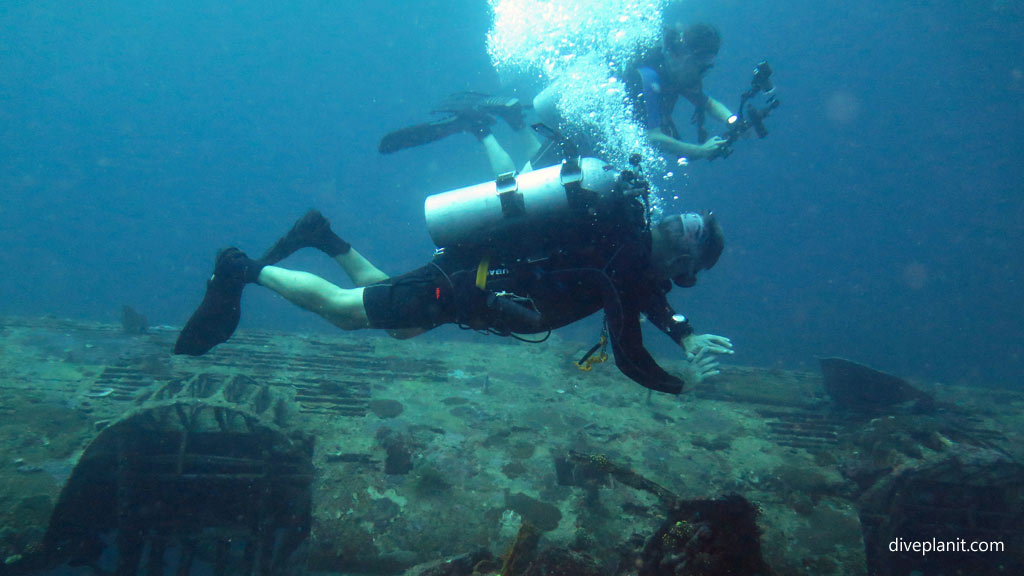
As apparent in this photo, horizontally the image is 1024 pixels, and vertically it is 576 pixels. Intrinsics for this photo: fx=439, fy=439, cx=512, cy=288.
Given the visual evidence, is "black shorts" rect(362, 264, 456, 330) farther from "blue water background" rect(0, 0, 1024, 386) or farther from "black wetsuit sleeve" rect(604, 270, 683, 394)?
"blue water background" rect(0, 0, 1024, 386)

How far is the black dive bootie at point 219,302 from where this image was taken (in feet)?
13.7

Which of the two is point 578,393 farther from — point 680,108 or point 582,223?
point 680,108

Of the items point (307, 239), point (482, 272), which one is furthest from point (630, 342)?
point (307, 239)

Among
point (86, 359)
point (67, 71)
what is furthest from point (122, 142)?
point (86, 359)

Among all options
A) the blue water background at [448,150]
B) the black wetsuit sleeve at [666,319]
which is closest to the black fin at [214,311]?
the black wetsuit sleeve at [666,319]

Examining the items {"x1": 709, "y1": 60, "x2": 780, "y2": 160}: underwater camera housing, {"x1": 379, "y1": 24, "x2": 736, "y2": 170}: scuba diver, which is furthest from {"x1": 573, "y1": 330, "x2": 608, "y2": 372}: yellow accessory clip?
{"x1": 709, "y1": 60, "x2": 780, "y2": 160}: underwater camera housing

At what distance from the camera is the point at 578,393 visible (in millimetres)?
6586

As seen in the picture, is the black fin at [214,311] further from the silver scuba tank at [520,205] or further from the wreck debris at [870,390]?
the wreck debris at [870,390]

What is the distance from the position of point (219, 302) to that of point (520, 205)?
309 centimetres

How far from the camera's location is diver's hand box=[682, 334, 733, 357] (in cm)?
347

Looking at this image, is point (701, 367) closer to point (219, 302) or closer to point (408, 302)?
point (408, 302)

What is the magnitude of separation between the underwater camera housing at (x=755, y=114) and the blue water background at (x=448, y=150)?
3595cm

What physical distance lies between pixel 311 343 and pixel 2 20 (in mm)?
127523

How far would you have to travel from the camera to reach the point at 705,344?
3.51m
